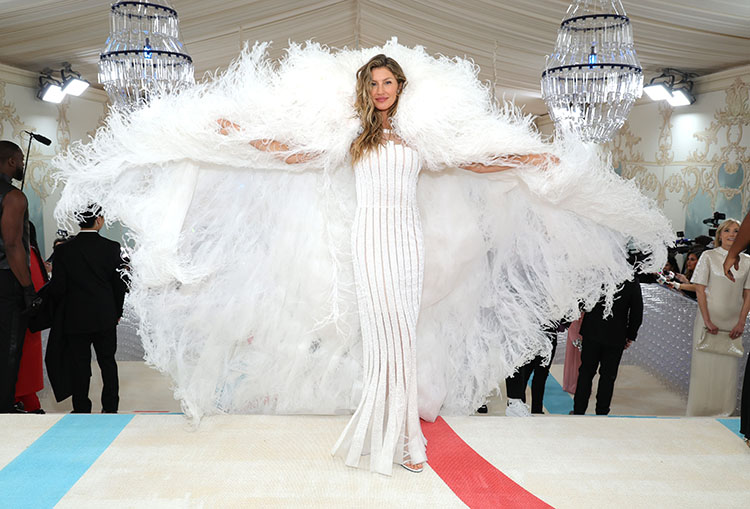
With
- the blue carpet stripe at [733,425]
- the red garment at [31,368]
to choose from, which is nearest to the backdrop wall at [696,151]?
the blue carpet stripe at [733,425]

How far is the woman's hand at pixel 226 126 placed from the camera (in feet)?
9.82

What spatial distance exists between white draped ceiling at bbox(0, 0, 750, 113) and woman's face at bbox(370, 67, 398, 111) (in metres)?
2.89

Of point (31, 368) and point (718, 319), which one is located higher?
point (718, 319)

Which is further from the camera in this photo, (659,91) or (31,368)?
(659,91)

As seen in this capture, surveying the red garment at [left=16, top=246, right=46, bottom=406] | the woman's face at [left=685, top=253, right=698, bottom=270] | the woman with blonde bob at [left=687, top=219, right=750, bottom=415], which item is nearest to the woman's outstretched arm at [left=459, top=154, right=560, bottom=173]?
the woman with blonde bob at [left=687, top=219, right=750, bottom=415]

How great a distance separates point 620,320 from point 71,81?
7.37m

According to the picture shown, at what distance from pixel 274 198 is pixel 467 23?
166 inches

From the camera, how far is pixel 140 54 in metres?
4.63

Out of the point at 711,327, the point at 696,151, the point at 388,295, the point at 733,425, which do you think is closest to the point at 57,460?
the point at 388,295

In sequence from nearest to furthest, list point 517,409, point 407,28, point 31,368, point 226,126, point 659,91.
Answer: point 226,126
point 517,409
point 31,368
point 407,28
point 659,91

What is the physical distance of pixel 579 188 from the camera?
3.12 metres

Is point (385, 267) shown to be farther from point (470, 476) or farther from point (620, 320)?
point (620, 320)

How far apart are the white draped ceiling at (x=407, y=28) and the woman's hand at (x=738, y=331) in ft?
8.64

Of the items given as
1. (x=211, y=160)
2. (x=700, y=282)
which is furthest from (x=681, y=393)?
(x=211, y=160)
